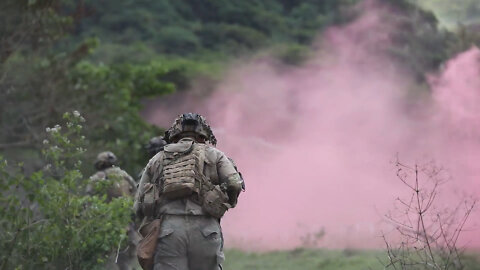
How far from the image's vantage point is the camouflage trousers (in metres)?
7.39

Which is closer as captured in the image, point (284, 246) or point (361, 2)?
point (284, 246)

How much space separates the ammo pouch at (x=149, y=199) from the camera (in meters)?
7.56

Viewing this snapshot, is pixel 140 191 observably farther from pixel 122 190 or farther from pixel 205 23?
pixel 205 23

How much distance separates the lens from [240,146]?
27.9m

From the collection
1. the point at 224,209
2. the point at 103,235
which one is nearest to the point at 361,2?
the point at 103,235

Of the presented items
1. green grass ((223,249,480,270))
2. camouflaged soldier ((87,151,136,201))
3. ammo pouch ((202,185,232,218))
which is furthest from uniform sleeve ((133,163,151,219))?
green grass ((223,249,480,270))

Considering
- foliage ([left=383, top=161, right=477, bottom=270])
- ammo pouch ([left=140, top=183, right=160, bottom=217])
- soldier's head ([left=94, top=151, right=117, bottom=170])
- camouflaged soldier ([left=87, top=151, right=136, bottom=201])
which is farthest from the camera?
soldier's head ([left=94, top=151, right=117, bottom=170])

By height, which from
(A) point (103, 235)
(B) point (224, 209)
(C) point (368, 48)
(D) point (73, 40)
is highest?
(D) point (73, 40)

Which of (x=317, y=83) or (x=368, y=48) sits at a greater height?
(x=368, y=48)

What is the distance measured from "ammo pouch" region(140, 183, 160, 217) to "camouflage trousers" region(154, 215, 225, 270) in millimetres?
147

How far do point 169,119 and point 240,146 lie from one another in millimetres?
6773

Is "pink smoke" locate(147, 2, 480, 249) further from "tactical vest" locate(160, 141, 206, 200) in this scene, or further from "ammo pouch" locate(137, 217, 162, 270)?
"ammo pouch" locate(137, 217, 162, 270)

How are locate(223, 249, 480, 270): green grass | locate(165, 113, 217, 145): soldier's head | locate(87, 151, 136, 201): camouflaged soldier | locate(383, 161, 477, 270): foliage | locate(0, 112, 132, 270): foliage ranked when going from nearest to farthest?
locate(165, 113, 217, 145): soldier's head, locate(383, 161, 477, 270): foliage, locate(0, 112, 132, 270): foliage, locate(87, 151, 136, 201): camouflaged soldier, locate(223, 249, 480, 270): green grass

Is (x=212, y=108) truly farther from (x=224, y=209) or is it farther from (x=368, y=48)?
(x=224, y=209)
